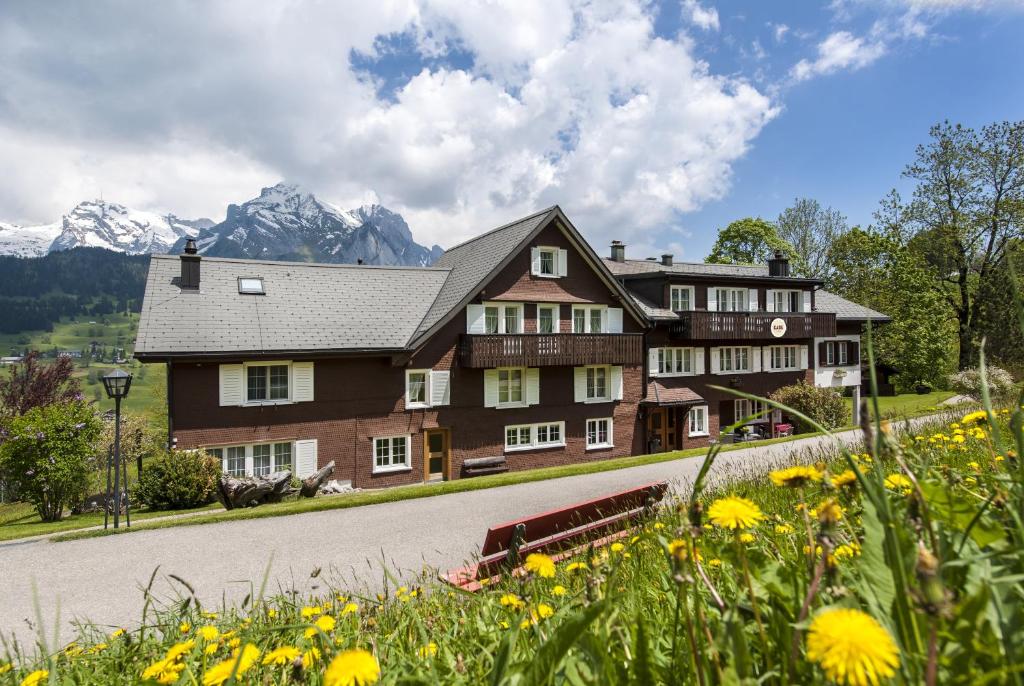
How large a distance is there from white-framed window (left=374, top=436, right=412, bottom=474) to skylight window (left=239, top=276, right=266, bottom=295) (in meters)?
7.36

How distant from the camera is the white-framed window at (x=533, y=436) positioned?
2350 centimetres

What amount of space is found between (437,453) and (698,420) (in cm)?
1444

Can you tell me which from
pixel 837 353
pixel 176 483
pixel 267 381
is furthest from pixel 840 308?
pixel 176 483

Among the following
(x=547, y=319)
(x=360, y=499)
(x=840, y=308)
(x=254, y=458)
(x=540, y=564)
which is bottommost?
(x=360, y=499)

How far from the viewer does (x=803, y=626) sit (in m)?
0.96

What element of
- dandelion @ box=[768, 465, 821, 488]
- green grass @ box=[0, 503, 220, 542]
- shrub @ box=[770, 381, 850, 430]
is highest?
dandelion @ box=[768, 465, 821, 488]

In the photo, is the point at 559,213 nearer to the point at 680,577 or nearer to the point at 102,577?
the point at 102,577

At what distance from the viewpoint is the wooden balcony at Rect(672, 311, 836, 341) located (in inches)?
1100

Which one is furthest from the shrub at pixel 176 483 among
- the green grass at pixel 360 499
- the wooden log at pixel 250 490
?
the green grass at pixel 360 499

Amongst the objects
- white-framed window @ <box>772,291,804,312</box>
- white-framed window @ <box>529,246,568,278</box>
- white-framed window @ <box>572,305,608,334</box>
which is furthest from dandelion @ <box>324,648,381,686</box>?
white-framed window @ <box>772,291,804,312</box>

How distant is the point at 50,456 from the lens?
17.5 m

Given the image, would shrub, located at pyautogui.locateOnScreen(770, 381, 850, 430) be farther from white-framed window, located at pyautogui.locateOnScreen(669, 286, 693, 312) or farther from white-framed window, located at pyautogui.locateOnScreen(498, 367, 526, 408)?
white-framed window, located at pyautogui.locateOnScreen(498, 367, 526, 408)

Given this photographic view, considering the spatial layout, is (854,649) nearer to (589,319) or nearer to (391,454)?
(391,454)

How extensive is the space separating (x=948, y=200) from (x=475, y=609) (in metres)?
47.1
